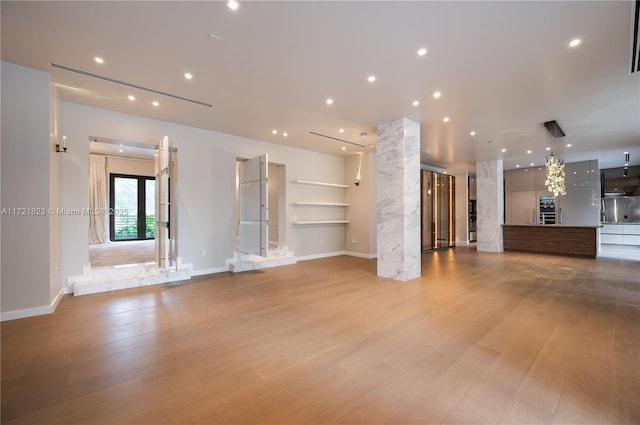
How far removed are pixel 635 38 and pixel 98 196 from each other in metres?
13.8

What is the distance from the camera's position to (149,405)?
77.0 inches

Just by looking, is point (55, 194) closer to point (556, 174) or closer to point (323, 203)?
point (323, 203)

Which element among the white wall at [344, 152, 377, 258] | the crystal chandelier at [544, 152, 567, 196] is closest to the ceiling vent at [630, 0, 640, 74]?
the crystal chandelier at [544, 152, 567, 196]

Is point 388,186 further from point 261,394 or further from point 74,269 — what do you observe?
point 74,269

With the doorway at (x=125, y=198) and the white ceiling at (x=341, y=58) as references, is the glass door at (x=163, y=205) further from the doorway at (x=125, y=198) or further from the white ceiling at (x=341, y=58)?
the doorway at (x=125, y=198)

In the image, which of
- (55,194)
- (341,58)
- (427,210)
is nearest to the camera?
(341,58)

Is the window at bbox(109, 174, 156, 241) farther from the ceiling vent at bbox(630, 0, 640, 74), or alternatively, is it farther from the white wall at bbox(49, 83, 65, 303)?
the ceiling vent at bbox(630, 0, 640, 74)

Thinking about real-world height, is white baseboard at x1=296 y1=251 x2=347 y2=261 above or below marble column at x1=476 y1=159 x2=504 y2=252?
below

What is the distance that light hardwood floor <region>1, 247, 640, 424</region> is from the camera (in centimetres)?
190

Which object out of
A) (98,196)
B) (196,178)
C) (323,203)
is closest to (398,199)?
(323,203)

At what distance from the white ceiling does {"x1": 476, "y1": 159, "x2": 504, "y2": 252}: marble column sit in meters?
4.08

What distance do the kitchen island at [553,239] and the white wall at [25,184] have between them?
12.6 m

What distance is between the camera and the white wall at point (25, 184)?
11.6 feet

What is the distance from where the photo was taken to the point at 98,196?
1005cm
